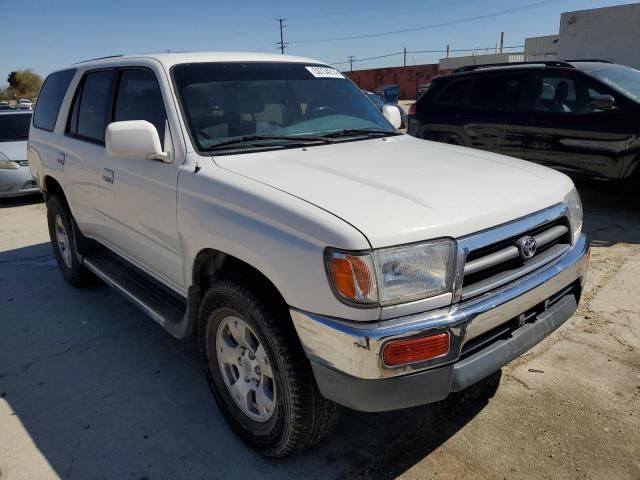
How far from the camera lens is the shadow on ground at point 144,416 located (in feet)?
8.23

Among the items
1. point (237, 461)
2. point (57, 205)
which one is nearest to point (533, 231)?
point (237, 461)

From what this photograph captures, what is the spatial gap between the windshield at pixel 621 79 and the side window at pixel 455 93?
164 cm

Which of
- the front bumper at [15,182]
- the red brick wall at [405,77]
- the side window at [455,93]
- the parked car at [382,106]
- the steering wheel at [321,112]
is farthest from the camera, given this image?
the red brick wall at [405,77]

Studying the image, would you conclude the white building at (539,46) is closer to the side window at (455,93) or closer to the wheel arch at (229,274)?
the side window at (455,93)

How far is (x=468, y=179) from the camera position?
97.0 inches

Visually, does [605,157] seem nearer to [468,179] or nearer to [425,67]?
[468,179]

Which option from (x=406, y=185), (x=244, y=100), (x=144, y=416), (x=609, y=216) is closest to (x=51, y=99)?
(x=244, y=100)

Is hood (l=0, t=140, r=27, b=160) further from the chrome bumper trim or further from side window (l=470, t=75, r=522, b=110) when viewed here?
the chrome bumper trim

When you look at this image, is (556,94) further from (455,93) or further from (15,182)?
(15,182)

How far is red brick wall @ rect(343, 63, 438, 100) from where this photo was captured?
137 ft

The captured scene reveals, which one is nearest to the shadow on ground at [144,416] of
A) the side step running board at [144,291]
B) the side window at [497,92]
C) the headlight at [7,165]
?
the side step running board at [144,291]

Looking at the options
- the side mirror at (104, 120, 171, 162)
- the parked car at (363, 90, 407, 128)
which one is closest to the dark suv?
the parked car at (363, 90, 407, 128)

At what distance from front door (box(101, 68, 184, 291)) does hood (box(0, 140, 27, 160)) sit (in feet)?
20.1

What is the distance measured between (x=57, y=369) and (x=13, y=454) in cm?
85
